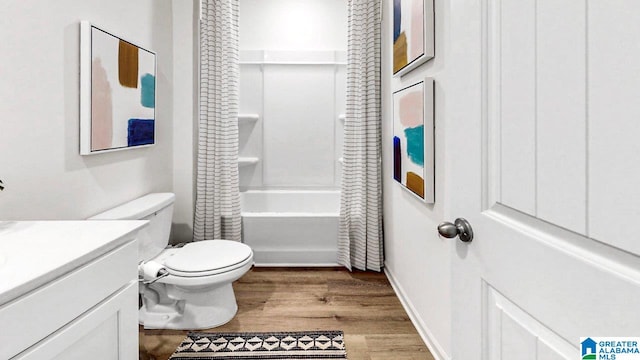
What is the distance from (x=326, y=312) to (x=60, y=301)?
1.69m

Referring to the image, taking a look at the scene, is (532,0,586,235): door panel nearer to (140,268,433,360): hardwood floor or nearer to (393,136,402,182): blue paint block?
(140,268,433,360): hardwood floor

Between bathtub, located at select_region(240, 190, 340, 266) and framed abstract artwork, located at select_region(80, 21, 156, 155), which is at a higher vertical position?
framed abstract artwork, located at select_region(80, 21, 156, 155)

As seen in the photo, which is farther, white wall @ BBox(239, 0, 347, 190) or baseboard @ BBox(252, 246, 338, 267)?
white wall @ BBox(239, 0, 347, 190)

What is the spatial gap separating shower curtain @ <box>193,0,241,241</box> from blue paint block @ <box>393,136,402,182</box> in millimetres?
1275

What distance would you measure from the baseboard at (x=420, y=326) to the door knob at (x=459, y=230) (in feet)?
3.49

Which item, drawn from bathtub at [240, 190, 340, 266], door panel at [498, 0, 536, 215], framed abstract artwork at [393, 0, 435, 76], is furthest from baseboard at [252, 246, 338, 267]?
door panel at [498, 0, 536, 215]

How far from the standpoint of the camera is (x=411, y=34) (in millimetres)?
2082

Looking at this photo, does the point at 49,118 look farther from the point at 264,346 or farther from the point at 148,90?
the point at 264,346

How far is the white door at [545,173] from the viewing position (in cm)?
51

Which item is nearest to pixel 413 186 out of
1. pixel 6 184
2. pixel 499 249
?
pixel 499 249

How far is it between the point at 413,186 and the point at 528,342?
4.79 feet

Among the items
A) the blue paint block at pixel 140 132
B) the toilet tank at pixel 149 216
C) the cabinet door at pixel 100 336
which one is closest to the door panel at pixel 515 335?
the cabinet door at pixel 100 336

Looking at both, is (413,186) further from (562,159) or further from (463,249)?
(562,159)

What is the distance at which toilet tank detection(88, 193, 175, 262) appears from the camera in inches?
81.4
